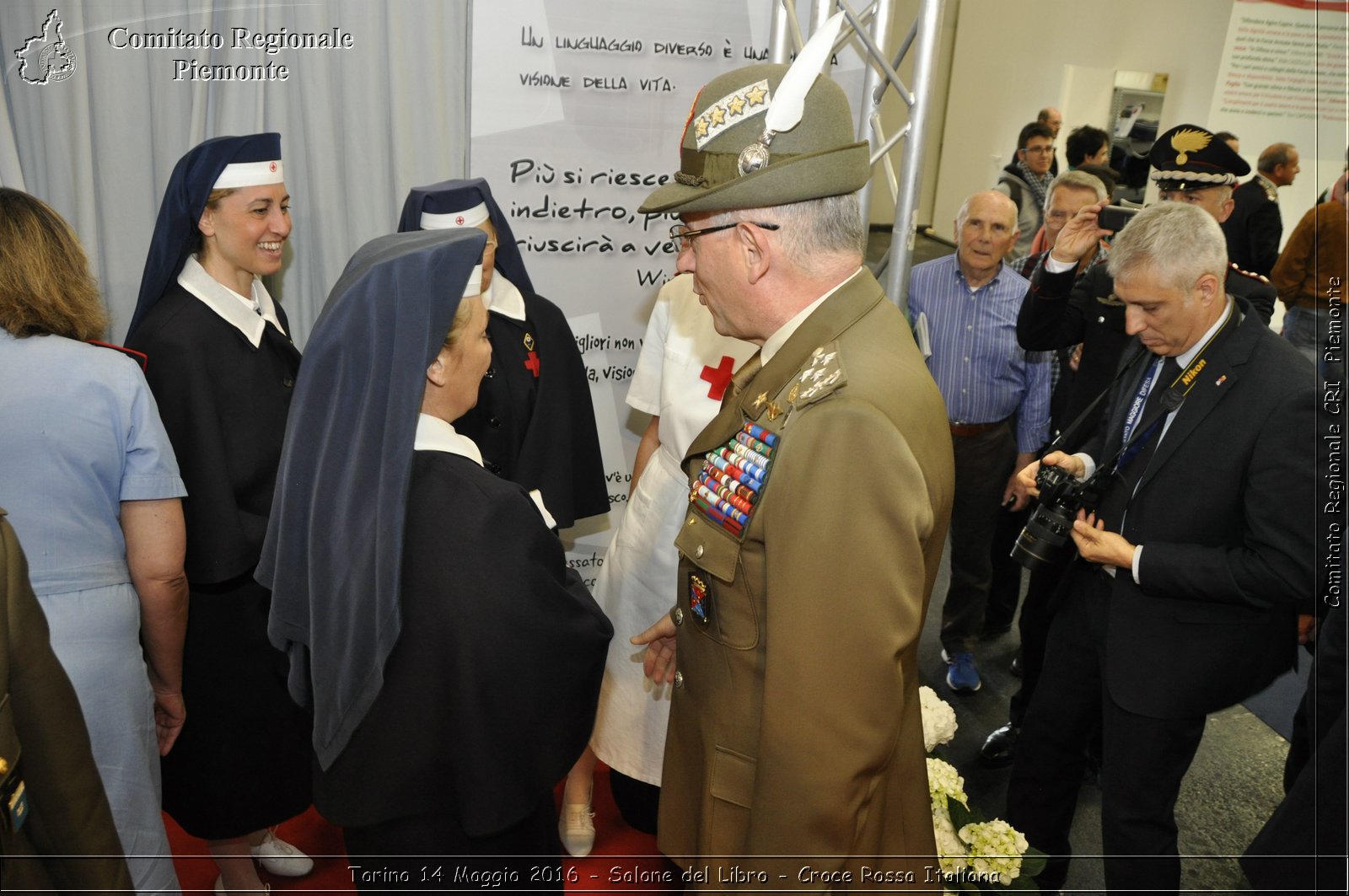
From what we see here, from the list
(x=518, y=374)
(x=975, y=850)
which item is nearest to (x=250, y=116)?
(x=518, y=374)

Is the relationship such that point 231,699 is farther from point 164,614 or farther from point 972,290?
point 972,290

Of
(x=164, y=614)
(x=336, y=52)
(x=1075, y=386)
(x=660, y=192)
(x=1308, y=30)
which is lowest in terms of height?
(x=164, y=614)

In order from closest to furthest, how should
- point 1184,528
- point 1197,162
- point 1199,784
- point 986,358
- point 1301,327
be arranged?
point 1184,528 < point 1197,162 < point 1199,784 < point 986,358 < point 1301,327

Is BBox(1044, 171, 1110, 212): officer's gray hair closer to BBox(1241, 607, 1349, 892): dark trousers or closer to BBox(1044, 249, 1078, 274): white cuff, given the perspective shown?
BBox(1044, 249, 1078, 274): white cuff

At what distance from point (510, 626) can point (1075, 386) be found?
7.87ft

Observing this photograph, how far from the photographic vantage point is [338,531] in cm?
145

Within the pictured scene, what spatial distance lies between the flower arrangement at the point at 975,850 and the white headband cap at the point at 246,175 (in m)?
2.16

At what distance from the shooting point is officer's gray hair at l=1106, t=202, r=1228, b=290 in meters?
2.14

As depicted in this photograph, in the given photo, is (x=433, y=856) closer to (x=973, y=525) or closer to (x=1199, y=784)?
(x=973, y=525)

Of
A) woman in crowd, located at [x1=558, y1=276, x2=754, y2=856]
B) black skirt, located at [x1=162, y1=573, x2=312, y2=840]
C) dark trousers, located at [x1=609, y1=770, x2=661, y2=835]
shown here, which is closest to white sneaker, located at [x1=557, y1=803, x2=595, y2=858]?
woman in crowd, located at [x1=558, y1=276, x2=754, y2=856]

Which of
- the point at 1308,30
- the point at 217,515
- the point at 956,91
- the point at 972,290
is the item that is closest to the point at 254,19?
the point at 217,515

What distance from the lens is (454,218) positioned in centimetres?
252

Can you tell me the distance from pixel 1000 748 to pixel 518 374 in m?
2.20

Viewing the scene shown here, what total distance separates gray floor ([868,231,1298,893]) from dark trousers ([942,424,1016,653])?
0.23 m
